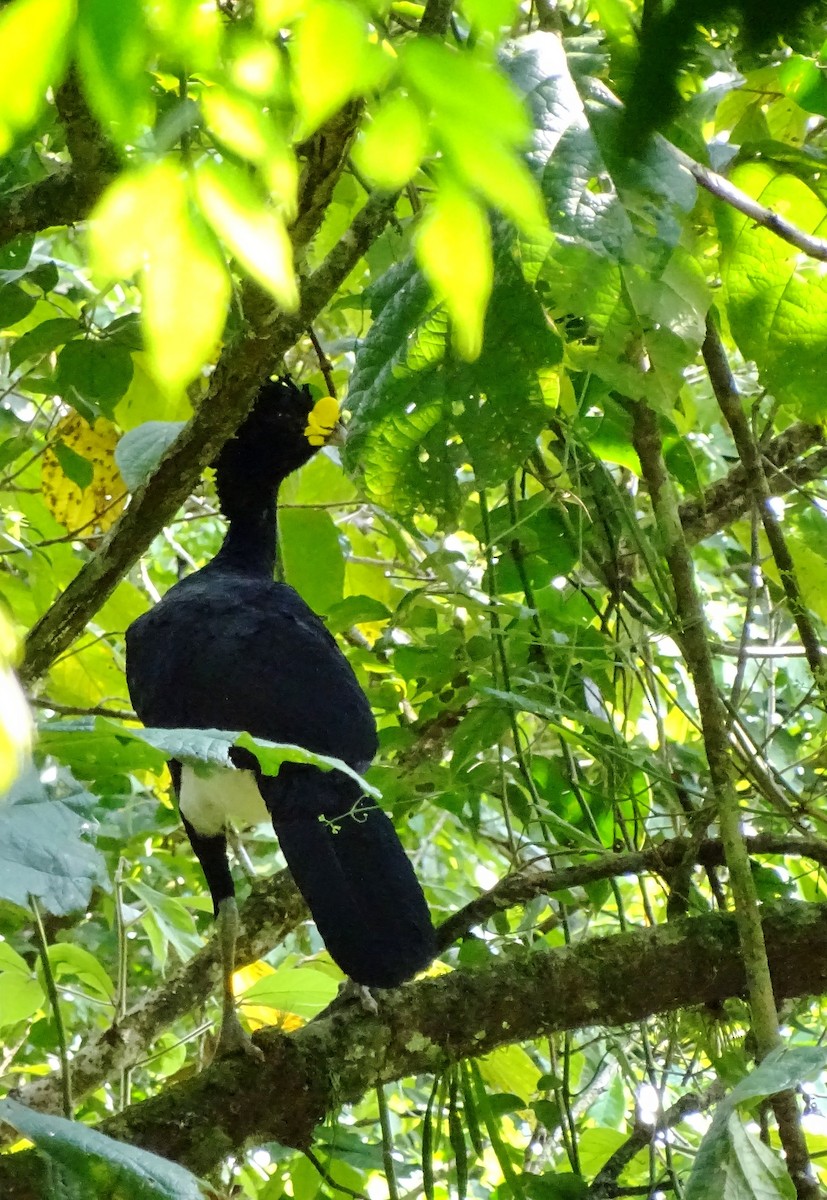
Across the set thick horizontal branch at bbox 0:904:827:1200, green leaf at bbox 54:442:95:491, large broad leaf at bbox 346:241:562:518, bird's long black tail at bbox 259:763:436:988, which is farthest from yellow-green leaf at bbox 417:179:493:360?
green leaf at bbox 54:442:95:491

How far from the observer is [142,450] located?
1874mm

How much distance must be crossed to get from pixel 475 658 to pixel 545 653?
A: 0.12 meters

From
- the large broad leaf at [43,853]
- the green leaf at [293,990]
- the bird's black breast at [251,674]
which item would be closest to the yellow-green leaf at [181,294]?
the large broad leaf at [43,853]

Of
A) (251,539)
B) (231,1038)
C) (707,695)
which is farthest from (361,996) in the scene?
(251,539)

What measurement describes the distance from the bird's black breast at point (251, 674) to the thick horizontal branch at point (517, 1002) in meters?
0.45

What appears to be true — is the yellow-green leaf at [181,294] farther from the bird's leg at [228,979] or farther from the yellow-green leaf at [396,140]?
the bird's leg at [228,979]

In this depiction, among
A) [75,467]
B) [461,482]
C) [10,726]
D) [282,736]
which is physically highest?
[75,467]

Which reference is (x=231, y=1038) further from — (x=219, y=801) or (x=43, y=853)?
(x=43, y=853)

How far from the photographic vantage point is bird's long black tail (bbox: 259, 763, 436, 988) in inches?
64.3

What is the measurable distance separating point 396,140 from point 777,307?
845 millimetres

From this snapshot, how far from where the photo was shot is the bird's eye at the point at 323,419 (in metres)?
2.53

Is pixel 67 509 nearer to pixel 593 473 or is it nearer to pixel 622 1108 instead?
pixel 593 473

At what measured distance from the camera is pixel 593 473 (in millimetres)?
1925

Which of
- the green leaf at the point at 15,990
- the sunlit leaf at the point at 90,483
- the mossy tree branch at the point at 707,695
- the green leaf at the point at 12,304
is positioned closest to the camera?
the mossy tree branch at the point at 707,695
